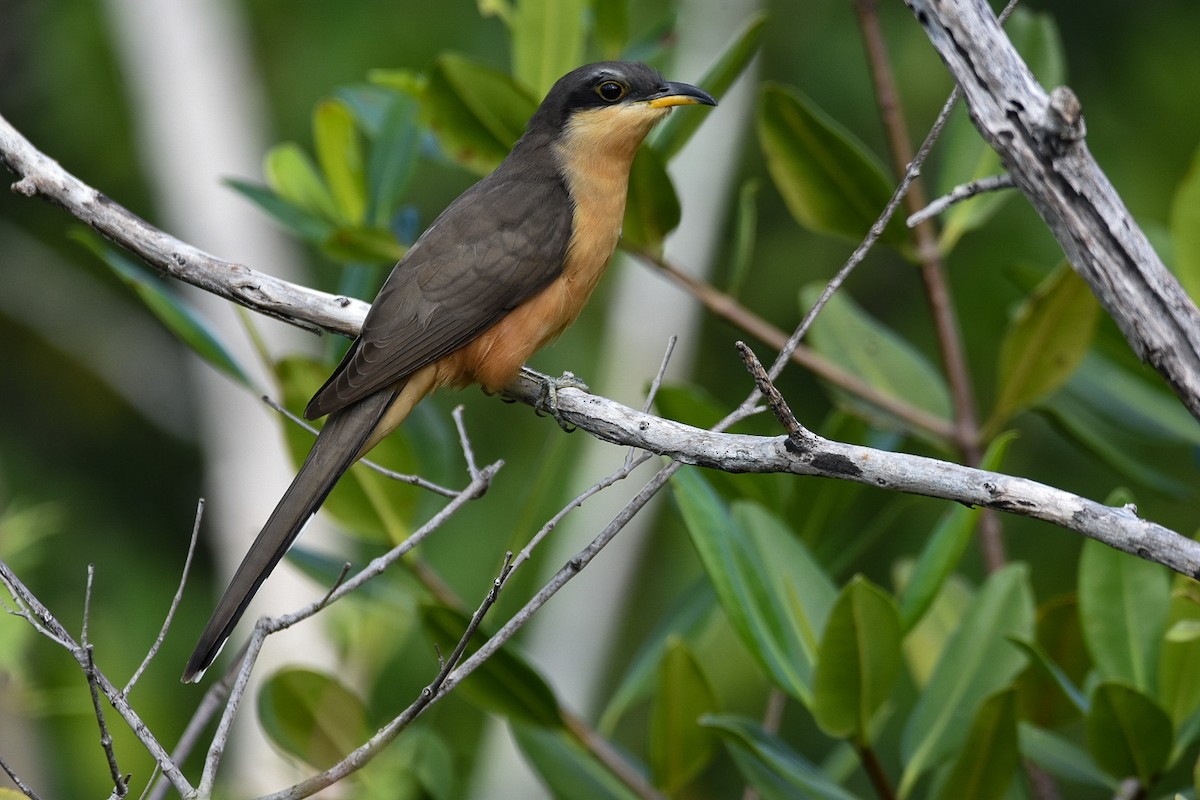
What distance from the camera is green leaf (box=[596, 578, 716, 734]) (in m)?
3.94

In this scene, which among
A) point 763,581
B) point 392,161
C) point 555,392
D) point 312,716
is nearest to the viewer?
point 763,581

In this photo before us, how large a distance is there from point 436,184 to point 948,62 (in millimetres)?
6020

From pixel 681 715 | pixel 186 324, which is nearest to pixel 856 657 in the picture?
pixel 681 715

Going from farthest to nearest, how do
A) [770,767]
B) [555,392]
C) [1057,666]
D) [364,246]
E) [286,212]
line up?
1. [286,212]
2. [364,246]
3. [555,392]
4. [1057,666]
5. [770,767]

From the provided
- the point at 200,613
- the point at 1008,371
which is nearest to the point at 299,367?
the point at 1008,371

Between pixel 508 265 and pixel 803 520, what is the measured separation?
1307 mm

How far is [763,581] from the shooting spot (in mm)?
3443

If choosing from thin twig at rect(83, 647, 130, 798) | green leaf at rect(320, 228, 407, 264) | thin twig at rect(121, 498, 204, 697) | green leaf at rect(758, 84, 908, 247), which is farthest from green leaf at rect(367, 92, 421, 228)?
thin twig at rect(83, 647, 130, 798)

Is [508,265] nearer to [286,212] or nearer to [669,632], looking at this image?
[286,212]

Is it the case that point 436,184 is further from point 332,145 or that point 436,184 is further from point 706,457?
point 706,457

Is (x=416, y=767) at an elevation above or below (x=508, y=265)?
below

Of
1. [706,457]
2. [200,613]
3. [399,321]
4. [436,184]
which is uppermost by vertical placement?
[436,184]

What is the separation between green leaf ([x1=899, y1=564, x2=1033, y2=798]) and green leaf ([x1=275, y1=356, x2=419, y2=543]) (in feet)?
5.32

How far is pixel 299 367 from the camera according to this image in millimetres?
4137
